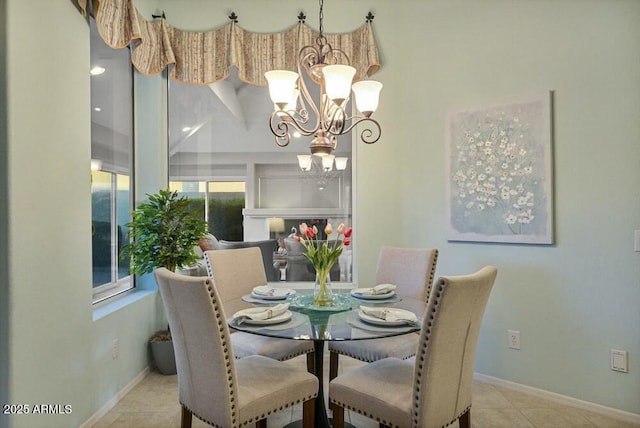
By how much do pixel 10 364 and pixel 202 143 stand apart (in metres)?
2.34

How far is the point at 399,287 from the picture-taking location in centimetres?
283

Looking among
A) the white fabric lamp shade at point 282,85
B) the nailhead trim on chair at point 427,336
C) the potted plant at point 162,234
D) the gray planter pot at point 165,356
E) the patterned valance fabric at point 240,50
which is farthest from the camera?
the patterned valance fabric at point 240,50

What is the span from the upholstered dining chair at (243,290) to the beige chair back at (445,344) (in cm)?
75

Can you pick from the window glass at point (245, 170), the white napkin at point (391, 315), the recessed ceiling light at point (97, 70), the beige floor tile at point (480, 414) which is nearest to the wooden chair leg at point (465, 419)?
the white napkin at point (391, 315)

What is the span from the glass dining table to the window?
128 cm

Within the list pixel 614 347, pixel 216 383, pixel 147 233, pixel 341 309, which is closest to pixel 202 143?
pixel 147 233

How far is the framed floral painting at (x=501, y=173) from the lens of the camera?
2.81m

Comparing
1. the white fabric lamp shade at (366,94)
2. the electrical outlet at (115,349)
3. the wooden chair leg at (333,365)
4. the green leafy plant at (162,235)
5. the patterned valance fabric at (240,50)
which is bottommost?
the wooden chair leg at (333,365)

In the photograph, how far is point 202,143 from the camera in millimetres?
3738

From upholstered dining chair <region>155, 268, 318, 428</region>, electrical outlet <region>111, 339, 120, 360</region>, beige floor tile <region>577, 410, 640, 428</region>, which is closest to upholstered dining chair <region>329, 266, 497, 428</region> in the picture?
upholstered dining chair <region>155, 268, 318, 428</region>

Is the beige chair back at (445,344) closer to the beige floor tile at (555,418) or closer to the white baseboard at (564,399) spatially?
the beige floor tile at (555,418)

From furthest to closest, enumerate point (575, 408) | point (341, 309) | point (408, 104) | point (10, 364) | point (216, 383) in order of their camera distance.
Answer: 1. point (408, 104)
2. point (575, 408)
3. point (341, 309)
4. point (10, 364)
5. point (216, 383)

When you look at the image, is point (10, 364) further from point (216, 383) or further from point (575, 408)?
point (575, 408)

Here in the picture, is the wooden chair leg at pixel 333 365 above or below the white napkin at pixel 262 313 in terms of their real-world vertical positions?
below
